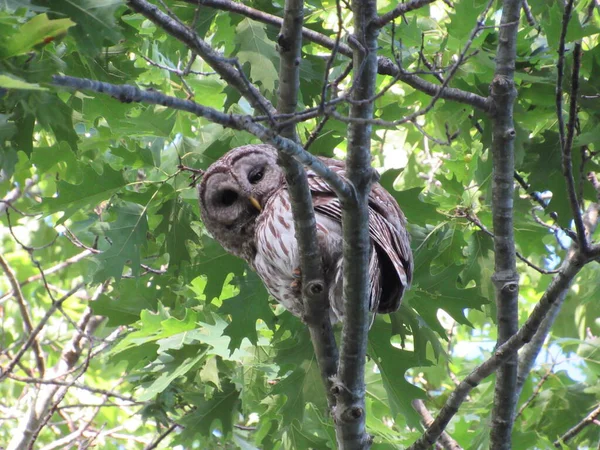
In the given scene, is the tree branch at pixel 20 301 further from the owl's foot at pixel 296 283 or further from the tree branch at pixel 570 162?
the tree branch at pixel 570 162

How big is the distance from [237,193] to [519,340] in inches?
69.6

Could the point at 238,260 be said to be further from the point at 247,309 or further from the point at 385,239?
the point at 385,239

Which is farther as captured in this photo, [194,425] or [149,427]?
[149,427]

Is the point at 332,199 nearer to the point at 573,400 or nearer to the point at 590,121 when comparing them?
the point at 590,121

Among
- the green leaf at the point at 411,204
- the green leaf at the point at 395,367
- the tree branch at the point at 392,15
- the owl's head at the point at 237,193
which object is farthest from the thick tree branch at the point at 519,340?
the owl's head at the point at 237,193

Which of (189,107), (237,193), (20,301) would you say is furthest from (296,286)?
(20,301)

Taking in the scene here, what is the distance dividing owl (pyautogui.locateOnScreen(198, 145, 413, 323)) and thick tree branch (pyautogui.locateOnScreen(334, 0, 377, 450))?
38 centimetres

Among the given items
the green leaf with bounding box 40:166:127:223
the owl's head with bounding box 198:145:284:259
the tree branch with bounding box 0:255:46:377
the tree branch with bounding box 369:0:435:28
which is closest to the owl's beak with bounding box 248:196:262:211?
the owl's head with bounding box 198:145:284:259

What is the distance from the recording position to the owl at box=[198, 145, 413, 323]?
141 inches

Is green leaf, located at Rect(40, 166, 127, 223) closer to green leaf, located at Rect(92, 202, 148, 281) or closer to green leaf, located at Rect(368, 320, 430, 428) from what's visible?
green leaf, located at Rect(92, 202, 148, 281)

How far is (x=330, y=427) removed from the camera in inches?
189

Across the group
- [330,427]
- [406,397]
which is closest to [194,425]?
[330,427]

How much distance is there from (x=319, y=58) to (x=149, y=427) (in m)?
6.70

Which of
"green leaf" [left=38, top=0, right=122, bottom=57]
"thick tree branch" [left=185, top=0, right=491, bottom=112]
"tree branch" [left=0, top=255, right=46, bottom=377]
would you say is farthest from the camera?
"tree branch" [left=0, top=255, right=46, bottom=377]
